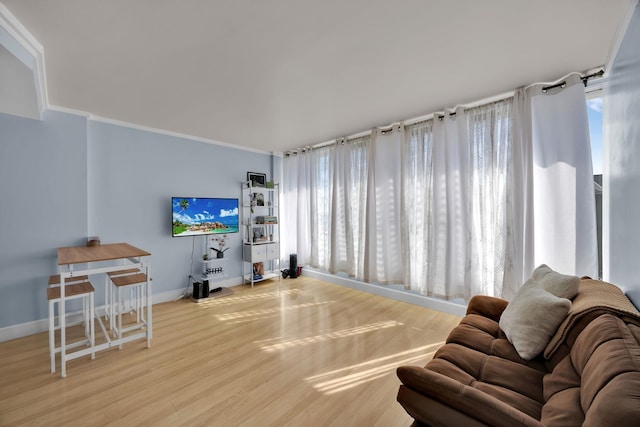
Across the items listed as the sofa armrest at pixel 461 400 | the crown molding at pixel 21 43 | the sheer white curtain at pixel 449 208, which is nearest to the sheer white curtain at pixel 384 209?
the sheer white curtain at pixel 449 208

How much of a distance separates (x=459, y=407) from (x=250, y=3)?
2.31m

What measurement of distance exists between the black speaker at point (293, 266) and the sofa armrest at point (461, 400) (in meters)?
4.01

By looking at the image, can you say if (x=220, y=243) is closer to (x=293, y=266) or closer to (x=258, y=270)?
(x=258, y=270)

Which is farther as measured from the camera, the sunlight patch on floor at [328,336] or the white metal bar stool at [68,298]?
the sunlight patch on floor at [328,336]

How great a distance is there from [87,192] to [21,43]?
1931 mm

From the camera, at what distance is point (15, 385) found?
2.04m

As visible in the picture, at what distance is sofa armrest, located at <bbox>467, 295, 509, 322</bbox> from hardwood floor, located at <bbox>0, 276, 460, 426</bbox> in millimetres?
598

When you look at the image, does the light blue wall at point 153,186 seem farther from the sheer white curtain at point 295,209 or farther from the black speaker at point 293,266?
the sheer white curtain at point 295,209

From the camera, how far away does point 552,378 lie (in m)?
1.29

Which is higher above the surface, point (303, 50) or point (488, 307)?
point (303, 50)

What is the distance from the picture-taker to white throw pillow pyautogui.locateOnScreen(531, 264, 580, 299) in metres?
1.72

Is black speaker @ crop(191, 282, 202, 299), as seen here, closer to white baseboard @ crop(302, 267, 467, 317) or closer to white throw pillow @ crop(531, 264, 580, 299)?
white baseboard @ crop(302, 267, 467, 317)

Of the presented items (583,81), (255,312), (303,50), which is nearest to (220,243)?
(255,312)

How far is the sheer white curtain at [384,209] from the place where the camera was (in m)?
3.79
